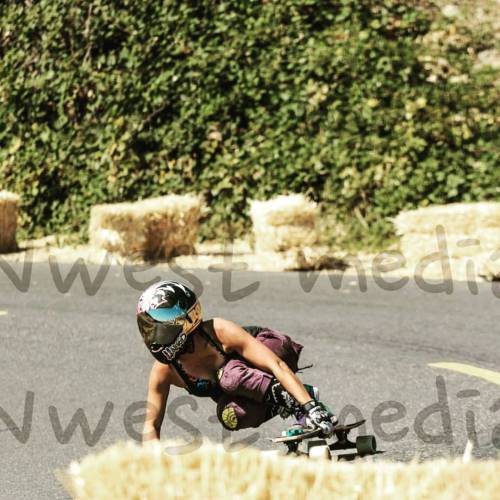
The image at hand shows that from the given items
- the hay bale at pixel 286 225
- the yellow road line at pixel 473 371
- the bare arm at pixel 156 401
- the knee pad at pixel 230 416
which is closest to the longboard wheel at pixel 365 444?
the knee pad at pixel 230 416

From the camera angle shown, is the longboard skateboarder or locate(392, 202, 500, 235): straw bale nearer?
the longboard skateboarder

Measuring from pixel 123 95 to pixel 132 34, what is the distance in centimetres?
97

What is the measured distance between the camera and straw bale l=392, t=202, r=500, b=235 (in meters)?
12.6

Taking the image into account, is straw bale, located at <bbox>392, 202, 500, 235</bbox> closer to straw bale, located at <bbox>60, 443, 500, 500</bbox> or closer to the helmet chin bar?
the helmet chin bar

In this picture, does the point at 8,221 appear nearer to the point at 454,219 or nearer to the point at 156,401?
the point at 454,219

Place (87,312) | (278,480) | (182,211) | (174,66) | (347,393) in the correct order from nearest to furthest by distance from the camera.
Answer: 1. (278,480)
2. (347,393)
3. (87,312)
4. (182,211)
5. (174,66)

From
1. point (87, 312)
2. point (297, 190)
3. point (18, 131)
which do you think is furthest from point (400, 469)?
point (18, 131)

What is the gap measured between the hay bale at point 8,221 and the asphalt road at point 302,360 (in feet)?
8.62

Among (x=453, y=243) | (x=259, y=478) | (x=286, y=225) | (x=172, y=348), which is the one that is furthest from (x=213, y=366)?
(x=286, y=225)

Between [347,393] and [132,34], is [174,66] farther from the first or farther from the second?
[347,393]

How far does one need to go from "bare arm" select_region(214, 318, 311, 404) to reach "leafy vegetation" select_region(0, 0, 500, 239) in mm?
10165

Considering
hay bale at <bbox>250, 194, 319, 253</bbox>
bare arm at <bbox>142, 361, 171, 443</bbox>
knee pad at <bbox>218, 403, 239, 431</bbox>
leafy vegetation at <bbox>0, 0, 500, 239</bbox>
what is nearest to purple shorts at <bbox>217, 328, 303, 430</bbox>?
knee pad at <bbox>218, 403, 239, 431</bbox>

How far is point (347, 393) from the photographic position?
7836 mm

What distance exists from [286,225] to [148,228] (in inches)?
79.4
